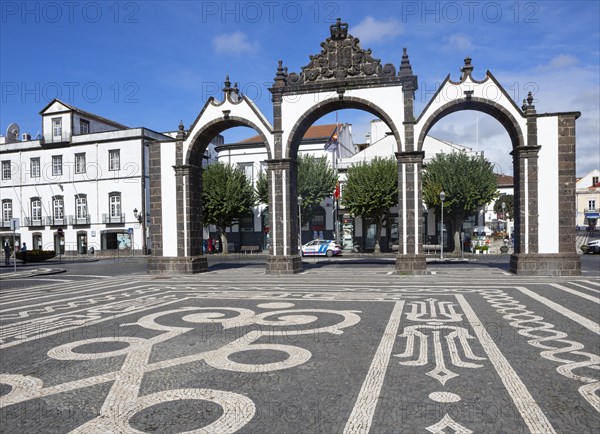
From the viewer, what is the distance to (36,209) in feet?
157

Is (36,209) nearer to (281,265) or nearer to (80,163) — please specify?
(80,163)

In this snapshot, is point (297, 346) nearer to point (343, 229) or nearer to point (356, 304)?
point (356, 304)

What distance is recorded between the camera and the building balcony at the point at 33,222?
4707 centimetres

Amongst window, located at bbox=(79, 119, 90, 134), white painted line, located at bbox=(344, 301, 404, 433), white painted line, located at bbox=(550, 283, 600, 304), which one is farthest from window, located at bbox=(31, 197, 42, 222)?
white painted line, located at bbox=(344, 301, 404, 433)

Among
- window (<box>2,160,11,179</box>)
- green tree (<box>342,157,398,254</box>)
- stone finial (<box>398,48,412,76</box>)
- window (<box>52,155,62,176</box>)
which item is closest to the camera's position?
stone finial (<box>398,48,412,76</box>)

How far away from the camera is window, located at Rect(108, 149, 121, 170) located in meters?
44.6

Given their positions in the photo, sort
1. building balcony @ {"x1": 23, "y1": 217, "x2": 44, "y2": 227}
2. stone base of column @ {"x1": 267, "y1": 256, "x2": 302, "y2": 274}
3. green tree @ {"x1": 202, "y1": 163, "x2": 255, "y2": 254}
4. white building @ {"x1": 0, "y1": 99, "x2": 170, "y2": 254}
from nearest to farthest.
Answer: stone base of column @ {"x1": 267, "y1": 256, "x2": 302, "y2": 274}
green tree @ {"x1": 202, "y1": 163, "x2": 255, "y2": 254}
white building @ {"x1": 0, "y1": 99, "x2": 170, "y2": 254}
building balcony @ {"x1": 23, "y1": 217, "x2": 44, "y2": 227}

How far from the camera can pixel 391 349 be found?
676 centimetres

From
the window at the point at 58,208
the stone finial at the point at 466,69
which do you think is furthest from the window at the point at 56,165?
the stone finial at the point at 466,69

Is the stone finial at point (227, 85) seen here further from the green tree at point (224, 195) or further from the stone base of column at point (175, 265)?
the green tree at point (224, 195)

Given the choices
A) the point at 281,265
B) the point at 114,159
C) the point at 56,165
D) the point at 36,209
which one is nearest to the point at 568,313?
the point at 281,265

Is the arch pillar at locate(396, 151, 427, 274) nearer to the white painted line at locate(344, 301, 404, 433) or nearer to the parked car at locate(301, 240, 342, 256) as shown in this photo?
the white painted line at locate(344, 301, 404, 433)

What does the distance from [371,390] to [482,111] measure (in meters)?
16.8

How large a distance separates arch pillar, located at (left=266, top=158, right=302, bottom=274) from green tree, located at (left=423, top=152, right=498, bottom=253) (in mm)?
18640
